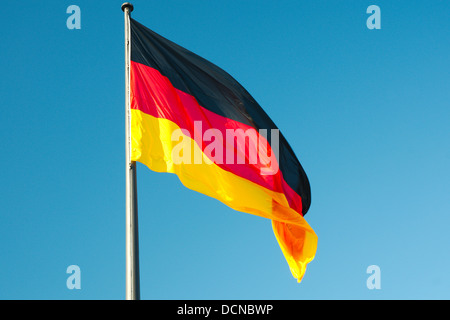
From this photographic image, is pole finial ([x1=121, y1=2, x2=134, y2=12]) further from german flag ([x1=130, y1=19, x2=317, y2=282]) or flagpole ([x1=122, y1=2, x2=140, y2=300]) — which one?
flagpole ([x1=122, y1=2, x2=140, y2=300])

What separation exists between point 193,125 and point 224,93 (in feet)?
5.83

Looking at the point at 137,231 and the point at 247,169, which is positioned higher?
the point at 247,169

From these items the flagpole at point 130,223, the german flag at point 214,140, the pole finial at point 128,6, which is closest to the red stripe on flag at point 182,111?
the german flag at point 214,140

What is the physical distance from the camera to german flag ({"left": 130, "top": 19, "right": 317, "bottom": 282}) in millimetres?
12055

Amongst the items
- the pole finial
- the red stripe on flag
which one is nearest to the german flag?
the red stripe on flag

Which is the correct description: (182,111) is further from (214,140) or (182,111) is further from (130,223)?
(130,223)

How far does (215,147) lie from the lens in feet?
43.0

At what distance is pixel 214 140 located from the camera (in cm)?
1319

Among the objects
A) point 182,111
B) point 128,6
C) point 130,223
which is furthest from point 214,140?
point 130,223

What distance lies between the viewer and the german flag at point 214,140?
12.1 m
